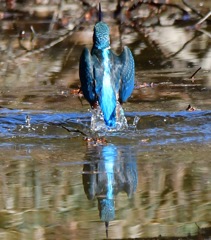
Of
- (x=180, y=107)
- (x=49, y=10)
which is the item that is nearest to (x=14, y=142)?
(x=180, y=107)

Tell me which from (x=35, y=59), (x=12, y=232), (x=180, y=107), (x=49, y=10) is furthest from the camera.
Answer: (x=49, y=10)

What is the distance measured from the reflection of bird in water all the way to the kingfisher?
404 millimetres

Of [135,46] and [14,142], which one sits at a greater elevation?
[14,142]

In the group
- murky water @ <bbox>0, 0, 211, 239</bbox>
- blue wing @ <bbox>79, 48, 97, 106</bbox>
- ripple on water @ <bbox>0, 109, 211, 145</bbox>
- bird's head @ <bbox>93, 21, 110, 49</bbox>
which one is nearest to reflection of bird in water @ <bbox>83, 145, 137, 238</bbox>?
murky water @ <bbox>0, 0, 211, 239</bbox>

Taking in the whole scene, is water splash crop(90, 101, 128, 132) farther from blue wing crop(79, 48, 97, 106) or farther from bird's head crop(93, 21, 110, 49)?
bird's head crop(93, 21, 110, 49)

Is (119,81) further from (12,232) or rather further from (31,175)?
(12,232)

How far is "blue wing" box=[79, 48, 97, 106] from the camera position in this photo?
18.6 ft

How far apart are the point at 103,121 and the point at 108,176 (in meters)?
1.19

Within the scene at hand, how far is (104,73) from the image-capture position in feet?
18.9

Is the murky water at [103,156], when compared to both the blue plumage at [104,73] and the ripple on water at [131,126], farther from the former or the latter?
the blue plumage at [104,73]

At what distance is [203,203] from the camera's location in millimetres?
4246

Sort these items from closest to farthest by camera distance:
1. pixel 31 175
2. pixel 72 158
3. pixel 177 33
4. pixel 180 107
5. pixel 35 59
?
1. pixel 31 175
2. pixel 72 158
3. pixel 180 107
4. pixel 35 59
5. pixel 177 33

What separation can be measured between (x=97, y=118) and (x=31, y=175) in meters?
1.26

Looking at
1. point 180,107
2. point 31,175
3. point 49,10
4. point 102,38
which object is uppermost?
point 102,38
